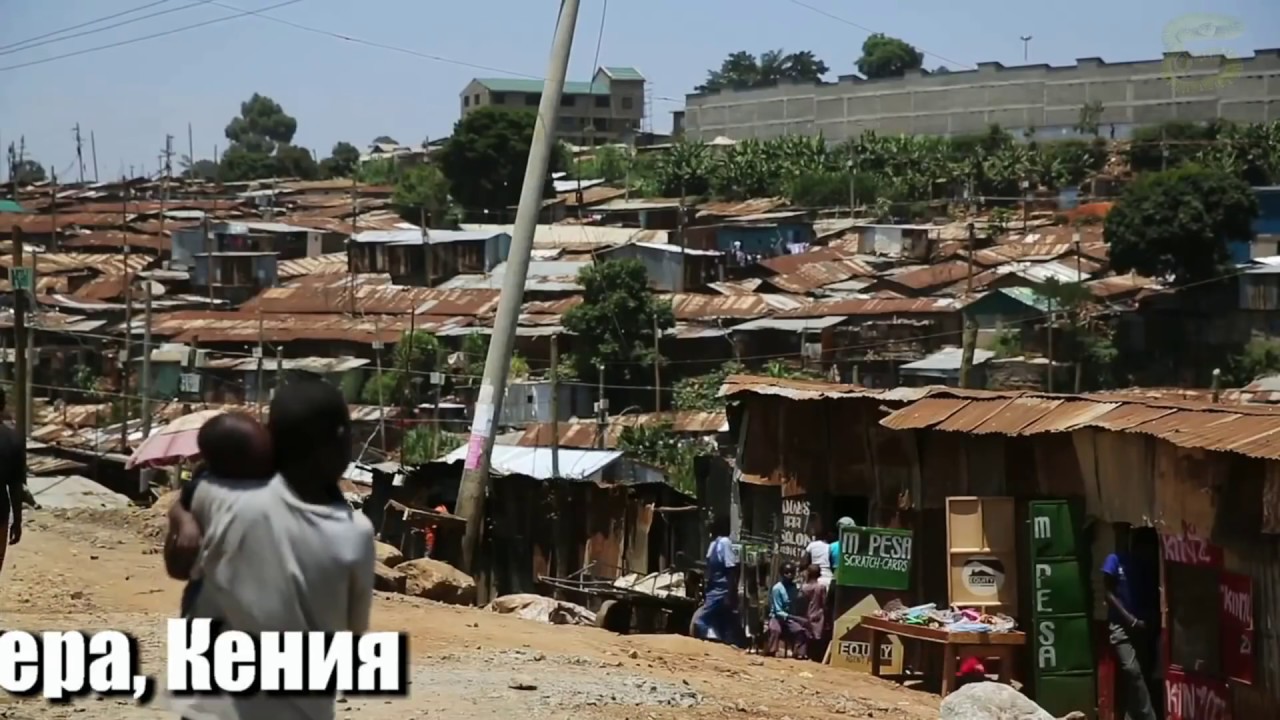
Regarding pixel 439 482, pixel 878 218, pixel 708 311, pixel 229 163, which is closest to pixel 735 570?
pixel 439 482

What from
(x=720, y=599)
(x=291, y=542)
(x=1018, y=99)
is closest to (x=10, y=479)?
(x=291, y=542)

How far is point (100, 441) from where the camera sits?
37.0 metres

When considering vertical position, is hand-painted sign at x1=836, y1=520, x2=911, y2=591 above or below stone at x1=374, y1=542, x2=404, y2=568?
above

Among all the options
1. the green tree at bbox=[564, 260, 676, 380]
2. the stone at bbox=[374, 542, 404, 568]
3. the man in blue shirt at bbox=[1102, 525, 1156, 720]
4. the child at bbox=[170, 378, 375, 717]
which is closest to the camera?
the child at bbox=[170, 378, 375, 717]

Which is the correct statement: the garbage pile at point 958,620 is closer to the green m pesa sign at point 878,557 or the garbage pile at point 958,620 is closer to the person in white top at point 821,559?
the green m pesa sign at point 878,557

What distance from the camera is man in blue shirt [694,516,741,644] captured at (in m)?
14.2

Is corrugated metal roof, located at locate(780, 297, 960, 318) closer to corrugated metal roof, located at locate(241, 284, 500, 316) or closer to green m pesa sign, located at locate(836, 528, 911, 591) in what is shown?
corrugated metal roof, located at locate(241, 284, 500, 316)

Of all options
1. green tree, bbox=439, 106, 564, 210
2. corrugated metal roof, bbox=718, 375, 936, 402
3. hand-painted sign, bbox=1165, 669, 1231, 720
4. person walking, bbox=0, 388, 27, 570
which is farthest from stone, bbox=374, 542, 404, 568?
green tree, bbox=439, 106, 564, 210

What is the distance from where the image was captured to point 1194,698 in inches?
410

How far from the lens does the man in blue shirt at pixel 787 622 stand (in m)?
13.4

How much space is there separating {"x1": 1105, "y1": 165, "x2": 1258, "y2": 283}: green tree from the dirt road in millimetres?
44131

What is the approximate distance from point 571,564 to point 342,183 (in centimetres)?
8178

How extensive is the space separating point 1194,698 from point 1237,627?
2.15 feet

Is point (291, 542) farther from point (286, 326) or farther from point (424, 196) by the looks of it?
point (424, 196)
